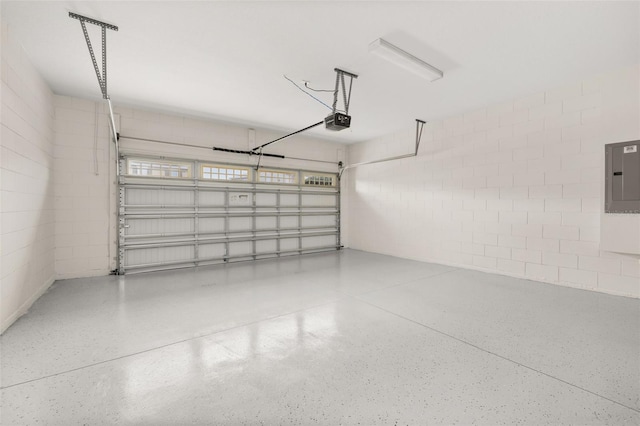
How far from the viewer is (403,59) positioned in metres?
3.16

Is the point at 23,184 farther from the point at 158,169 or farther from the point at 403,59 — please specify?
the point at 403,59

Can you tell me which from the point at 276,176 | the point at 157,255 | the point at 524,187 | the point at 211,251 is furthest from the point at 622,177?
the point at 157,255

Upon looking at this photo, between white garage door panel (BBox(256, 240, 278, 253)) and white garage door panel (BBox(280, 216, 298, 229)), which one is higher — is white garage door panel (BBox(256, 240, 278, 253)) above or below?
below

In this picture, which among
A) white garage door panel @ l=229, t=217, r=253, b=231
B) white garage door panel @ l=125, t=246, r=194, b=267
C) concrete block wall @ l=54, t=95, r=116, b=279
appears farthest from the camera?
white garage door panel @ l=229, t=217, r=253, b=231

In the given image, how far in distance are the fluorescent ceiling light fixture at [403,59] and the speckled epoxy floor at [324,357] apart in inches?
112

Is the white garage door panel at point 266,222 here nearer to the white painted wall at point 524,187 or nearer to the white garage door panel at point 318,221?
the white garage door panel at point 318,221

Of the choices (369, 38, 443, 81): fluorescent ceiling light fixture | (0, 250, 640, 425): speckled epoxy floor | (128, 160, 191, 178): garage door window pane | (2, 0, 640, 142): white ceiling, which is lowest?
(0, 250, 640, 425): speckled epoxy floor

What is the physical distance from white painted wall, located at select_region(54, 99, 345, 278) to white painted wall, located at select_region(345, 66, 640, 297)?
199 inches

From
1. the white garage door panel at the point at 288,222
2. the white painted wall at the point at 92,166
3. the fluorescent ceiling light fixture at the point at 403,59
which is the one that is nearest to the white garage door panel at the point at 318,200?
the white garage door panel at the point at 288,222

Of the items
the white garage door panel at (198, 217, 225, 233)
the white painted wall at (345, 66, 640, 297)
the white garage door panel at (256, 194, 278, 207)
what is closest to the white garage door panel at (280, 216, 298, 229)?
the white garage door panel at (256, 194, 278, 207)

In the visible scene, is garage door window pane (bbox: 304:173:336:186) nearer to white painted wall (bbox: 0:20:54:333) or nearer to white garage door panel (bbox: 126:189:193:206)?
white garage door panel (bbox: 126:189:193:206)

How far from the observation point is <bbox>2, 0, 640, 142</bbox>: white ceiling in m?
2.51

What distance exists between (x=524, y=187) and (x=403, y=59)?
9.99 feet

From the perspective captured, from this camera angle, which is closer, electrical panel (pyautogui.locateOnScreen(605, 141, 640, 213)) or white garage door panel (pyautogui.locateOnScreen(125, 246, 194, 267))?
electrical panel (pyautogui.locateOnScreen(605, 141, 640, 213))
